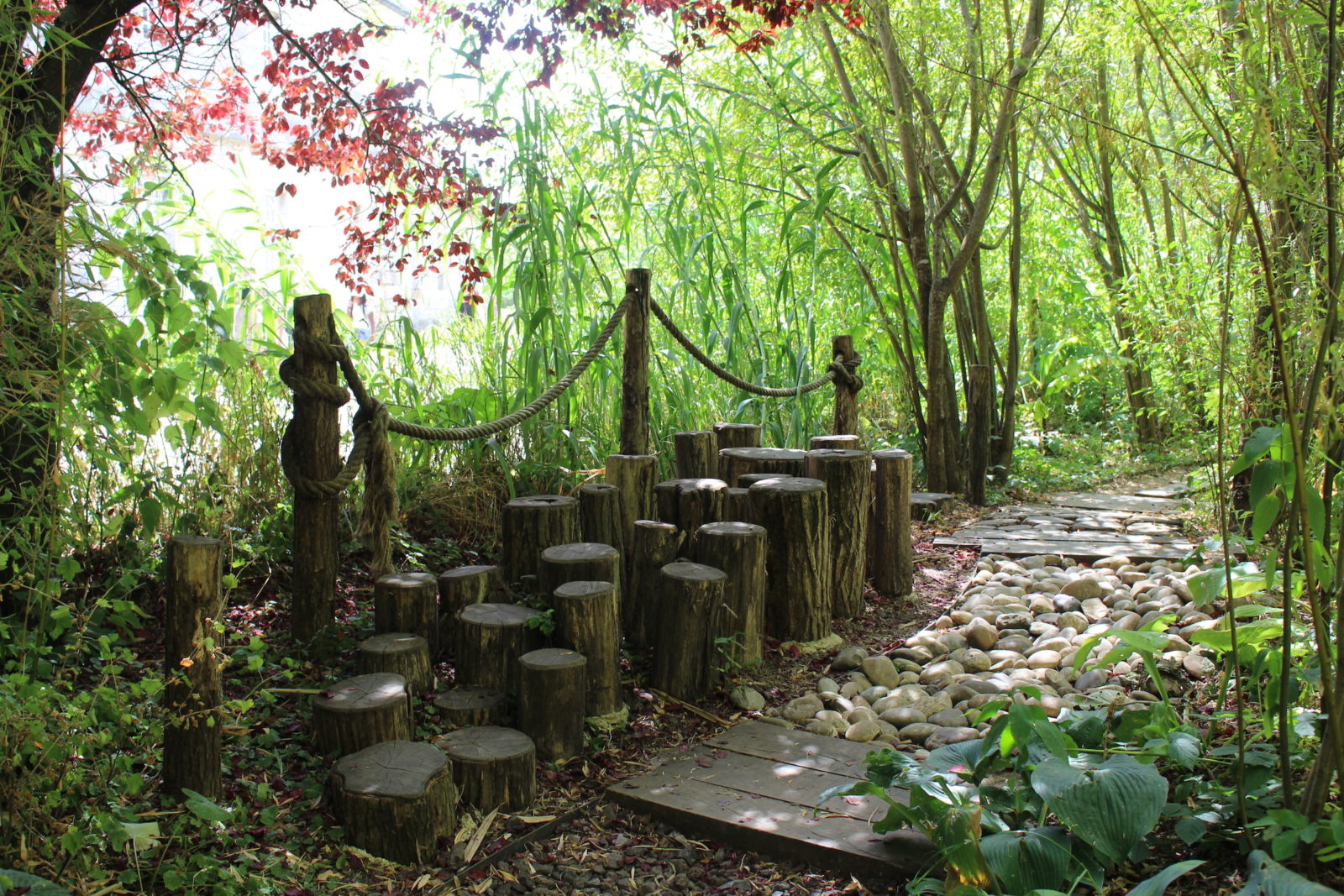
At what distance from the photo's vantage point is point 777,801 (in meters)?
2.18

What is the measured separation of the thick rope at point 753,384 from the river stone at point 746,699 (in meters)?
1.43

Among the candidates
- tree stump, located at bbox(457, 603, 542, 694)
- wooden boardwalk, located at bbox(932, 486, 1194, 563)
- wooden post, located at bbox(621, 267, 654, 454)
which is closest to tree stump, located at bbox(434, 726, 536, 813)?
tree stump, located at bbox(457, 603, 542, 694)

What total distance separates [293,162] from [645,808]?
2.98 meters

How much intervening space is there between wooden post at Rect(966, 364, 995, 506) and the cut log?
3.25 metres

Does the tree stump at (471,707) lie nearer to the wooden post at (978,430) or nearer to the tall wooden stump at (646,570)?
the tall wooden stump at (646,570)

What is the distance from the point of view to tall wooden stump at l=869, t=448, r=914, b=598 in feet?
12.4

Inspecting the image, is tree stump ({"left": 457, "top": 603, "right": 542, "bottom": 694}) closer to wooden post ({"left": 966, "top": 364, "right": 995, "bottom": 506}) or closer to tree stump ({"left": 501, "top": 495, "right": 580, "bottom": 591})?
tree stump ({"left": 501, "top": 495, "right": 580, "bottom": 591})

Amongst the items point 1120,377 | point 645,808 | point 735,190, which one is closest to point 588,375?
point 735,190

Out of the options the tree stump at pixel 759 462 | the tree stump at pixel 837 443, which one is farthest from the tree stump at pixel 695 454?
the tree stump at pixel 837 443

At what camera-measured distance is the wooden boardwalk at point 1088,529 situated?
14.0ft

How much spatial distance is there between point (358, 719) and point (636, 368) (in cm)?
181

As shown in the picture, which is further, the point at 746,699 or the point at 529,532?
the point at 529,532

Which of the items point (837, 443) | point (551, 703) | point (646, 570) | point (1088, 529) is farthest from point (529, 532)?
point (1088, 529)

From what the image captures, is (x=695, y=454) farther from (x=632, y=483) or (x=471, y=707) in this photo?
(x=471, y=707)
